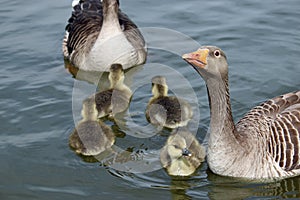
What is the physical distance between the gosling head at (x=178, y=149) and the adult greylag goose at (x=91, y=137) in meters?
0.88

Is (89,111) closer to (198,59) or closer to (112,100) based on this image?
(112,100)

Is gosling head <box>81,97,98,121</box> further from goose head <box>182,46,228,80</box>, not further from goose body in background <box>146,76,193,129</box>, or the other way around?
goose head <box>182,46,228,80</box>

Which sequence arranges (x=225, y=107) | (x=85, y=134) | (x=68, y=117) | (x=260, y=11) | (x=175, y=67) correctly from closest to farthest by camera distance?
(x=225, y=107) → (x=85, y=134) → (x=68, y=117) → (x=175, y=67) → (x=260, y=11)

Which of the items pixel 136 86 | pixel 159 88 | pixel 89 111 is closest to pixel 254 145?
pixel 159 88

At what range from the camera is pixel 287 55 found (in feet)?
31.1

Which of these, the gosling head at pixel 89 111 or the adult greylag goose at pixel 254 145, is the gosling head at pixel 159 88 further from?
the adult greylag goose at pixel 254 145

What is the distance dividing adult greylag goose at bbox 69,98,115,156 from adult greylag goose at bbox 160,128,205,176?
2.38ft

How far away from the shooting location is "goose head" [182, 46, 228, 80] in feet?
19.3

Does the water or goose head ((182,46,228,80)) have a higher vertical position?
goose head ((182,46,228,80))

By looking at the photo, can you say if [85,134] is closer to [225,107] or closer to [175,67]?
[225,107]

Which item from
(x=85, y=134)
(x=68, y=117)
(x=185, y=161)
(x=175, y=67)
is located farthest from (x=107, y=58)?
(x=185, y=161)

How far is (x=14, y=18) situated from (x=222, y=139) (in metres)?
6.50

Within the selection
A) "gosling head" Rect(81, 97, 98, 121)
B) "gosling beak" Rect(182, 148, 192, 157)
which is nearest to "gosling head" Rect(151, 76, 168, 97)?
"gosling head" Rect(81, 97, 98, 121)

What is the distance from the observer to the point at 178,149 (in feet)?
21.5
